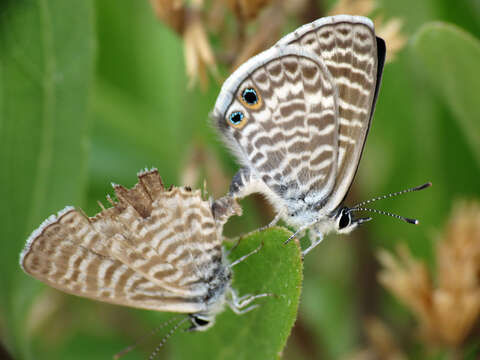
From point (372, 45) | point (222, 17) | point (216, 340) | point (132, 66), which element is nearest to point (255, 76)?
point (222, 17)

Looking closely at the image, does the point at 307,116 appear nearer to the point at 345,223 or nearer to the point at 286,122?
the point at 286,122

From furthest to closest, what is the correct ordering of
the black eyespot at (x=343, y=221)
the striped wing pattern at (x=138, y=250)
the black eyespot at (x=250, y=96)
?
the black eyespot at (x=343, y=221) < the black eyespot at (x=250, y=96) < the striped wing pattern at (x=138, y=250)

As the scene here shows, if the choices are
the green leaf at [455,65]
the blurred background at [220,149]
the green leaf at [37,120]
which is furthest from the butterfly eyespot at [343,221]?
the green leaf at [37,120]

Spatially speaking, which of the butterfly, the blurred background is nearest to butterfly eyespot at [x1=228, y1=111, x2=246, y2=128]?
the blurred background

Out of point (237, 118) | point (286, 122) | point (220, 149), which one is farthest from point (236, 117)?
point (220, 149)

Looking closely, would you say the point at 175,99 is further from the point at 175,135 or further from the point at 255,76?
the point at 255,76

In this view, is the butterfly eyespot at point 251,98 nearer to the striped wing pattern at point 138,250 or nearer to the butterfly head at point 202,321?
the striped wing pattern at point 138,250

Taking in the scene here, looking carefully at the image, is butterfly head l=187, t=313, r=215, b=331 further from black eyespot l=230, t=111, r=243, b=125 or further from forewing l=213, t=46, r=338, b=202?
black eyespot l=230, t=111, r=243, b=125
